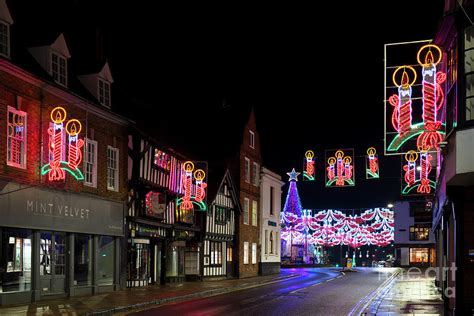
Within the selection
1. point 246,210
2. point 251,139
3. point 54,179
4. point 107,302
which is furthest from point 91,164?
point 251,139

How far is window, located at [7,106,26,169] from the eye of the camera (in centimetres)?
2022

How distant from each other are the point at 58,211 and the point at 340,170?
14.9m

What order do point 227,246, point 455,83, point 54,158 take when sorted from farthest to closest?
point 227,246
point 54,158
point 455,83

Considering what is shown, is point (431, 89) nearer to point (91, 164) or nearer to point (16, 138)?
point (16, 138)

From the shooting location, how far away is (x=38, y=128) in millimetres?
21625

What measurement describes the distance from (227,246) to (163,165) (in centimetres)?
1218

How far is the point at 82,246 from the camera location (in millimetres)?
25281

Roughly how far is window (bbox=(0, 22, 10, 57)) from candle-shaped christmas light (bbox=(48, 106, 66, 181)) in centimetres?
246

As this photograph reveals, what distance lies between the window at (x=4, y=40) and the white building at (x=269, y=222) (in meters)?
30.9

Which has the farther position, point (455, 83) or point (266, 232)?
point (266, 232)

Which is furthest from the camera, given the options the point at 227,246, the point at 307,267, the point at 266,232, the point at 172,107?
the point at 307,267

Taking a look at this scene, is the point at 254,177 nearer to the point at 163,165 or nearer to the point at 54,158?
the point at 163,165

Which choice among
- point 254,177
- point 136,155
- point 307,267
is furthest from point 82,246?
point 307,267

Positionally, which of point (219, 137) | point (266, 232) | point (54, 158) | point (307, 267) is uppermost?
point (219, 137)
